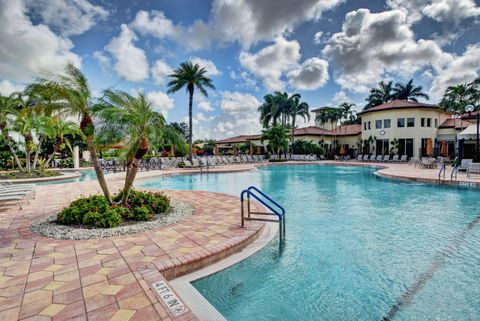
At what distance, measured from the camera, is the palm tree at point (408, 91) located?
4153 cm

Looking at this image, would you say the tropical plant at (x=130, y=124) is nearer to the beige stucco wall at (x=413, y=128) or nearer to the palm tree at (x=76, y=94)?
the palm tree at (x=76, y=94)

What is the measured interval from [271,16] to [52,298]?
1391cm

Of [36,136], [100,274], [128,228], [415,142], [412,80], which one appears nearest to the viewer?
[100,274]

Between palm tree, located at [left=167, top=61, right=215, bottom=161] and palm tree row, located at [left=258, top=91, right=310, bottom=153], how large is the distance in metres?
13.4

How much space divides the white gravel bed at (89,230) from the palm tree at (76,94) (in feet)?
4.11

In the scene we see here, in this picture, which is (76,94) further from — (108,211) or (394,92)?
(394,92)

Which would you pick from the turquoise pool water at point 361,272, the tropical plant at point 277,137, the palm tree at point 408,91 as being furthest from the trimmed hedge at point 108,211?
the palm tree at point 408,91

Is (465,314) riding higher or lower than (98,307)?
lower

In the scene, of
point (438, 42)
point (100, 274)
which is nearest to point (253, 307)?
point (100, 274)

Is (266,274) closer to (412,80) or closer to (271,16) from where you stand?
(271,16)

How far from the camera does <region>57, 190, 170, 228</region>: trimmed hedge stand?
551 centimetres

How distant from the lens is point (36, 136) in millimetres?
18281

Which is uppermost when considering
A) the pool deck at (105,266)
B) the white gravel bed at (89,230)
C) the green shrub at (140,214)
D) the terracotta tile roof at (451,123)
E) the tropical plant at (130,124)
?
the terracotta tile roof at (451,123)

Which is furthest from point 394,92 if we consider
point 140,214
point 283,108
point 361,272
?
point 140,214
